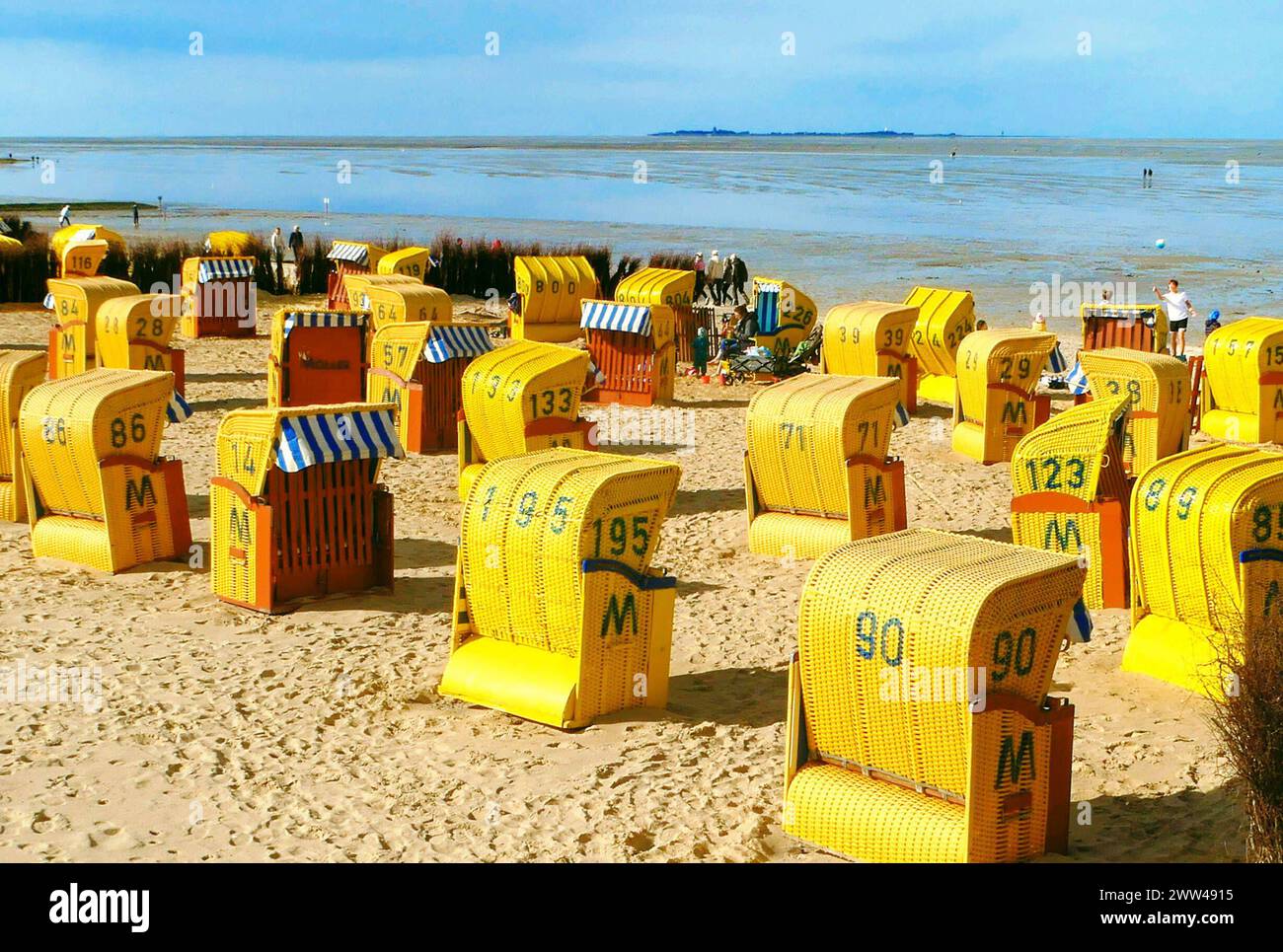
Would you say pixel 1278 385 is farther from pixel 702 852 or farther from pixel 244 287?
pixel 244 287

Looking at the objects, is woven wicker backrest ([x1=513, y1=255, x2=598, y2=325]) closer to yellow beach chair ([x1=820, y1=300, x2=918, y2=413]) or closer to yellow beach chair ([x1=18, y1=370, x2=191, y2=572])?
yellow beach chair ([x1=820, y1=300, x2=918, y2=413])

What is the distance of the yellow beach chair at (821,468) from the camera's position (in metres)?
12.3

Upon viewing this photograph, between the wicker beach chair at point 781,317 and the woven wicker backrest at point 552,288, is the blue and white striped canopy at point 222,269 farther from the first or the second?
the wicker beach chair at point 781,317

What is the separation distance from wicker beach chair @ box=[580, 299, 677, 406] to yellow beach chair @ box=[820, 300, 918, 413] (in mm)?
2179

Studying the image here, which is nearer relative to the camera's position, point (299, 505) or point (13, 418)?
point (299, 505)

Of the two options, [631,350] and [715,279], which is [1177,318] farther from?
[715,279]

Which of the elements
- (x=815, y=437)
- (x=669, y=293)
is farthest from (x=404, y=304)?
(x=815, y=437)

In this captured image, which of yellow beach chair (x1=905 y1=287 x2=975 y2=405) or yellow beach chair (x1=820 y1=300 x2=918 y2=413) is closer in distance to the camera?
yellow beach chair (x1=820 y1=300 x2=918 y2=413)

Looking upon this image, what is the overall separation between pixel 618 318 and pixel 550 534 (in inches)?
474

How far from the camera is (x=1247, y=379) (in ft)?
60.0

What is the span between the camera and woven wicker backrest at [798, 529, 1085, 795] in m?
6.44

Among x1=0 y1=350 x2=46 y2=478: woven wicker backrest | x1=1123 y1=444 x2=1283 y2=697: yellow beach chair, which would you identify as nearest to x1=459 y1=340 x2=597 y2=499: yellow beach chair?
x1=0 y1=350 x2=46 y2=478: woven wicker backrest

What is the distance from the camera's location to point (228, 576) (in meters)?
11.1

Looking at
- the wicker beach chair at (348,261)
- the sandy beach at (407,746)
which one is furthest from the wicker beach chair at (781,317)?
the sandy beach at (407,746)
